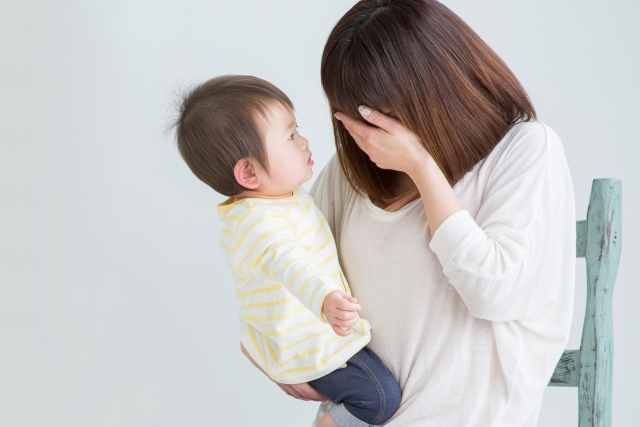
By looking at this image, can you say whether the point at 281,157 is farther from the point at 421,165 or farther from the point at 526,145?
the point at 526,145

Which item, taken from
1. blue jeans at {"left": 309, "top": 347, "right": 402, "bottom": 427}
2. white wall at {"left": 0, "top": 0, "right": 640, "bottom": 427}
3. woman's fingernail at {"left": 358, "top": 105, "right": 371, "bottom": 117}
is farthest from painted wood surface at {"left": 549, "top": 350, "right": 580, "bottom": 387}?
white wall at {"left": 0, "top": 0, "right": 640, "bottom": 427}

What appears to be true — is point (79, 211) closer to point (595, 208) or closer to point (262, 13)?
point (262, 13)

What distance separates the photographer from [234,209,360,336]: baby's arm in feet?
3.72

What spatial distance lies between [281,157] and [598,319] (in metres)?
0.70

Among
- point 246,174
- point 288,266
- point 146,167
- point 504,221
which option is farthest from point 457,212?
point 146,167

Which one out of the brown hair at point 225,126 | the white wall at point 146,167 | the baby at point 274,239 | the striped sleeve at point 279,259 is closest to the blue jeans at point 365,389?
the baby at point 274,239

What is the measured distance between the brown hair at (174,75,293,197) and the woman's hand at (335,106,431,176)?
0.20 metres

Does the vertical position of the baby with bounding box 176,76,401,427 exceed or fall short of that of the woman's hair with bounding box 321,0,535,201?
it falls short

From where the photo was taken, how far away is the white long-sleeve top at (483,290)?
1.17 m

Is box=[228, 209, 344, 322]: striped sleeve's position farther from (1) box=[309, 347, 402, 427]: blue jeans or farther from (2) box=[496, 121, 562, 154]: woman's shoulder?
(2) box=[496, 121, 562, 154]: woman's shoulder

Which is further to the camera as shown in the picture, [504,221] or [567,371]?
[567,371]

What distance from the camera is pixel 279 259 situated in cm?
124

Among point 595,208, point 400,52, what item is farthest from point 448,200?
point 595,208

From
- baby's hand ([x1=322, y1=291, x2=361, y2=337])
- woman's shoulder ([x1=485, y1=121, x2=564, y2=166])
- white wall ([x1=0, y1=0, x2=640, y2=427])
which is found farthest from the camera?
white wall ([x1=0, y1=0, x2=640, y2=427])
